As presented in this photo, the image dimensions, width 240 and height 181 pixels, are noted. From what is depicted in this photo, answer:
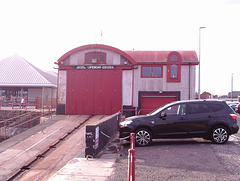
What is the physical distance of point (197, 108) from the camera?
34.4ft

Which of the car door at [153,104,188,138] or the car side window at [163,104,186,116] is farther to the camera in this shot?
the car side window at [163,104,186,116]

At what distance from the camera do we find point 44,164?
388 inches

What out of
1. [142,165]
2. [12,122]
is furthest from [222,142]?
[12,122]

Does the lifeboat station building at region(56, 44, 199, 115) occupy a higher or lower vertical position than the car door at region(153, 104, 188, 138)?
higher

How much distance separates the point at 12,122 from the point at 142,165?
1953cm

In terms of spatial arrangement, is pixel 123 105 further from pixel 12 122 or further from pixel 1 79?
pixel 1 79

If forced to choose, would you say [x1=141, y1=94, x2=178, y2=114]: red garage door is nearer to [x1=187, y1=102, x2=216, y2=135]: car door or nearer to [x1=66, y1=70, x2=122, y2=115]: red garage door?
[x1=66, y1=70, x2=122, y2=115]: red garage door

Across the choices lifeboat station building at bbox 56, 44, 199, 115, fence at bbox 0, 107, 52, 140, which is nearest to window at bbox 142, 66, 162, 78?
lifeboat station building at bbox 56, 44, 199, 115

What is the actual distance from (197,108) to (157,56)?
13039 mm

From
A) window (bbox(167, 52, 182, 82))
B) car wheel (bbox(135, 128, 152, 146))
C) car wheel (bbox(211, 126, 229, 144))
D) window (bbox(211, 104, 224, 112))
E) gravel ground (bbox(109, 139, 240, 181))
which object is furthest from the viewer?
window (bbox(167, 52, 182, 82))

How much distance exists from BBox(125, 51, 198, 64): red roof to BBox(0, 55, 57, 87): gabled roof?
13.9 m

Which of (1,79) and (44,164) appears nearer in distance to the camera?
(44,164)

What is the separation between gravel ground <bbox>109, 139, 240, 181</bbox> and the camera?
6.48 m

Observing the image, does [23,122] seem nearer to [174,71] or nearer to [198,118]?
[174,71]
